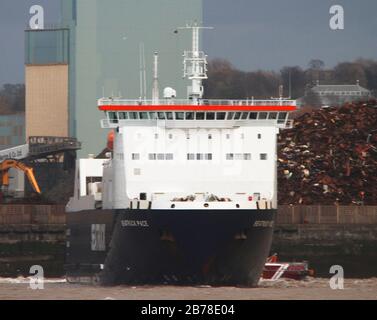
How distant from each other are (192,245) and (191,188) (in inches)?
105

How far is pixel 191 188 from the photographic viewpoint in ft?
226

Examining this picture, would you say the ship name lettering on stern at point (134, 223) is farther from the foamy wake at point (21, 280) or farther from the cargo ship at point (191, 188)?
the foamy wake at point (21, 280)

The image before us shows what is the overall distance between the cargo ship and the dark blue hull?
4 centimetres

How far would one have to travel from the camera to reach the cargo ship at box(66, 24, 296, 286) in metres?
67.3

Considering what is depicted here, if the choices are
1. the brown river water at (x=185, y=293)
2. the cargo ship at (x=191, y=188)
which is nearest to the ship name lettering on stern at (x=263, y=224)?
the cargo ship at (x=191, y=188)

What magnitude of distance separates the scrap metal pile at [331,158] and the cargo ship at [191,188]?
41.6 m

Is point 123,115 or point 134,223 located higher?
point 123,115

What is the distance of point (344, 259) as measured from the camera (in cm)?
10388

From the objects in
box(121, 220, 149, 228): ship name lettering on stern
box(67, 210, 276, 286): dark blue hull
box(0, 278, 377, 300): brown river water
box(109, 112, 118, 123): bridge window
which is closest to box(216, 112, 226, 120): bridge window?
box(109, 112, 118, 123): bridge window

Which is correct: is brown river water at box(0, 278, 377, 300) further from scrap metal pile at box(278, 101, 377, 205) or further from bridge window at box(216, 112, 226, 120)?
scrap metal pile at box(278, 101, 377, 205)

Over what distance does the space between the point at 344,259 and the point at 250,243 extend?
3629 centimetres

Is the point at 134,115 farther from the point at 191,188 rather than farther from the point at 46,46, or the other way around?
the point at 46,46
